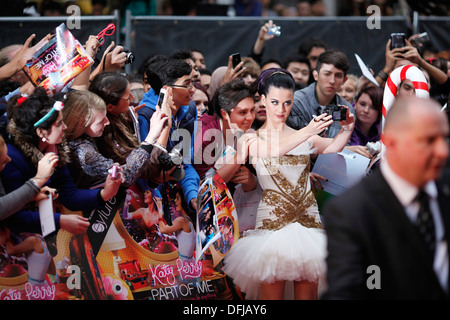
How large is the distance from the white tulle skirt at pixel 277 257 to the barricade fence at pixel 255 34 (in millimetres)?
3301

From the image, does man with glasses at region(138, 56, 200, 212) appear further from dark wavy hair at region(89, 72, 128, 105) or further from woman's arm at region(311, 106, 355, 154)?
woman's arm at region(311, 106, 355, 154)

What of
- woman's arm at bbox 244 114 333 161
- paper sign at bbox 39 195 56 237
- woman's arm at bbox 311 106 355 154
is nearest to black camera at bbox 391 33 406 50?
woman's arm at bbox 311 106 355 154

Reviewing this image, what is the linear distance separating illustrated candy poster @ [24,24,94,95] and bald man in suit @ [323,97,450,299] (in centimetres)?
217

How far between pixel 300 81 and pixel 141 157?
3.03 meters

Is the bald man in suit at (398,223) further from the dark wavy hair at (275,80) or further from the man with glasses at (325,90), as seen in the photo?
the man with glasses at (325,90)

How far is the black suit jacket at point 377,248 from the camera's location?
2422mm

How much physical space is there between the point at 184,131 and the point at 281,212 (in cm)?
102

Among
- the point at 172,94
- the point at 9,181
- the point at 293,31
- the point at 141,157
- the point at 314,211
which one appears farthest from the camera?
the point at 293,31

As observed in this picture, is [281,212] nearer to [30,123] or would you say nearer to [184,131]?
[184,131]

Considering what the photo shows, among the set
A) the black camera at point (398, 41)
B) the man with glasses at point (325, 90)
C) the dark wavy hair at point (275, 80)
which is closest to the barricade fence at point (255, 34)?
the black camera at point (398, 41)

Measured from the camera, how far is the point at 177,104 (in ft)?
14.6

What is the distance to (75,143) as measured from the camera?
3836mm
